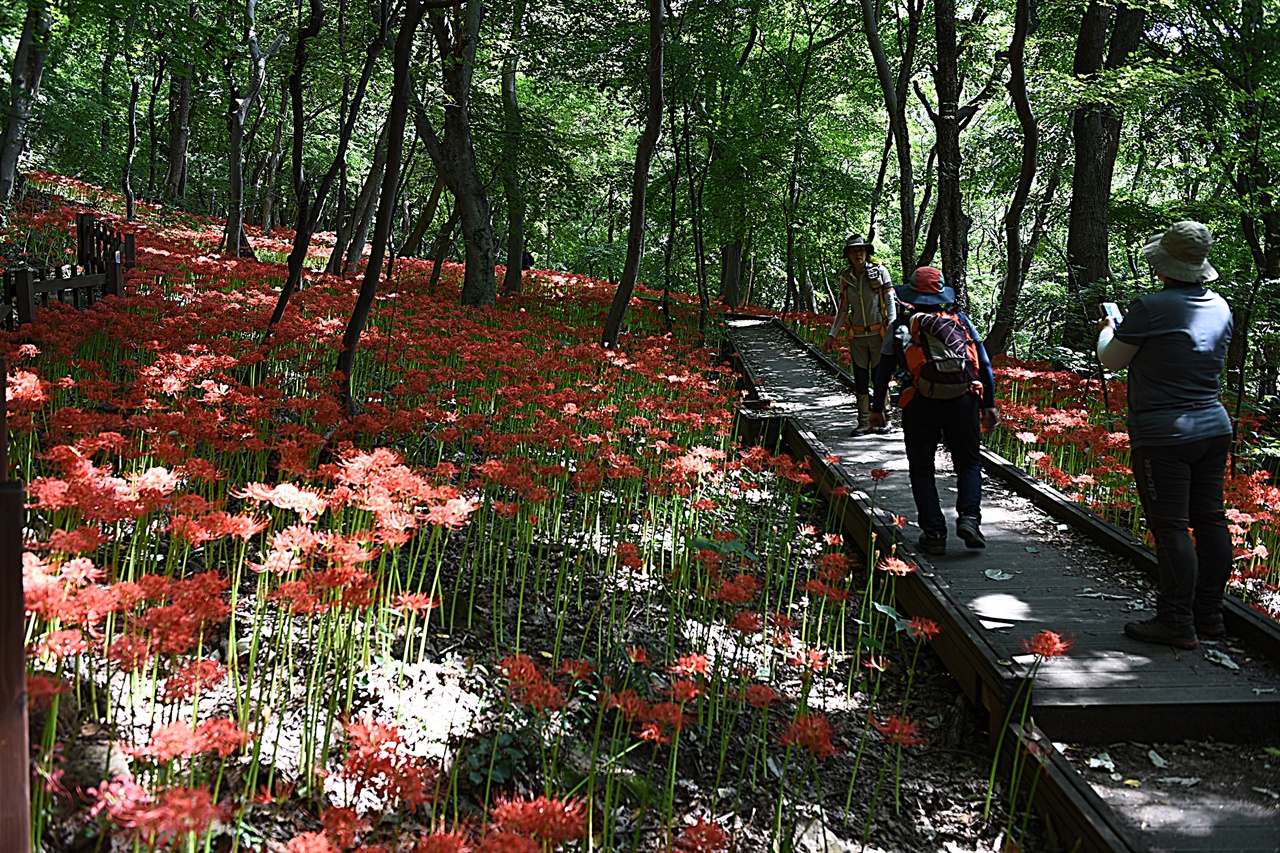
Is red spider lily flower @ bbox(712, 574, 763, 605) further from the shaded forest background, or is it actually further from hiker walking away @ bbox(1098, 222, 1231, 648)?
the shaded forest background

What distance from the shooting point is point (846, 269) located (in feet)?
27.4

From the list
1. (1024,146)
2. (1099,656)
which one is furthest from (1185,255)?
(1024,146)

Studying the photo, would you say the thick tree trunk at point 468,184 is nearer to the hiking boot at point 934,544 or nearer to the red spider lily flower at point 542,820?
Answer: the hiking boot at point 934,544

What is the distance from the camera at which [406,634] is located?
3.57m

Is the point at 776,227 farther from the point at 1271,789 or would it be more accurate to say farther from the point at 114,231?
the point at 1271,789

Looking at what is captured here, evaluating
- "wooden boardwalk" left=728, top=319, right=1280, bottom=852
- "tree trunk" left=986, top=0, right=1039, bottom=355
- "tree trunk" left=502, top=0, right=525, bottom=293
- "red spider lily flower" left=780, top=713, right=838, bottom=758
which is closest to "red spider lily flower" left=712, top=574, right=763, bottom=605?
"red spider lily flower" left=780, top=713, right=838, bottom=758

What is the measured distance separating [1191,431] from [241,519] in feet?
13.7

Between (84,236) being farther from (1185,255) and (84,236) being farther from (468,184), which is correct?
(1185,255)

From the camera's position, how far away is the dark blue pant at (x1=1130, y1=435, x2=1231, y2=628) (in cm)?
398

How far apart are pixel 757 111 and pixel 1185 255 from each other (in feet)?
38.4

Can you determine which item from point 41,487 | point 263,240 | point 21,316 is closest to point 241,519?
point 41,487

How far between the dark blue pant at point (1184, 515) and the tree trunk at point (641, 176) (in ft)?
23.5

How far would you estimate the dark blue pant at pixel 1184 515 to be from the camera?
398cm

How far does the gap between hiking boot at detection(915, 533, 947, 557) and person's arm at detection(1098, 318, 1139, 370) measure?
1556mm
